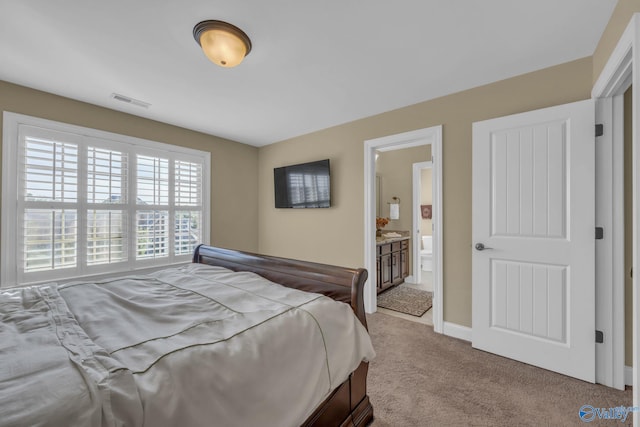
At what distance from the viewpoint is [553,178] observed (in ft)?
6.77

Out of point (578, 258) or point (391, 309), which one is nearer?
point (578, 258)

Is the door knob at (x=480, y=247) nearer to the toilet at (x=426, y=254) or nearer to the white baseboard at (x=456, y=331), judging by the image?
the white baseboard at (x=456, y=331)

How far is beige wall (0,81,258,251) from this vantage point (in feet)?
8.47

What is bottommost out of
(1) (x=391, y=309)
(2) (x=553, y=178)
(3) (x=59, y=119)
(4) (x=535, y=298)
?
(1) (x=391, y=309)

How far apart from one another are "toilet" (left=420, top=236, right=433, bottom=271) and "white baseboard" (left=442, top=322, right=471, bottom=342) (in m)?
2.95

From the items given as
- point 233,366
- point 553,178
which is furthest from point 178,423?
point 553,178

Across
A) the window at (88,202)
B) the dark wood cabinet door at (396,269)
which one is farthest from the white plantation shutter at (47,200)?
the dark wood cabinet door at (396,269)

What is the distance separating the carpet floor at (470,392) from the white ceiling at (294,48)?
2461 mm

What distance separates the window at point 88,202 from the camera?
250 cm

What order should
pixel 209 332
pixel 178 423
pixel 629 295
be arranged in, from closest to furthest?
pixel 178 423 < pixel 209 332 < pixel 629 295

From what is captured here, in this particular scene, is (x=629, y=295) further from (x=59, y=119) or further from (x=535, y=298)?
(x=59, y=119)

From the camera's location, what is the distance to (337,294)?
1.56 metres

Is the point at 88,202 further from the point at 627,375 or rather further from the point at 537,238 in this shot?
the point at 627,375

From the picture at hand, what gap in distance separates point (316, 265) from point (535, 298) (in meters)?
1.84
